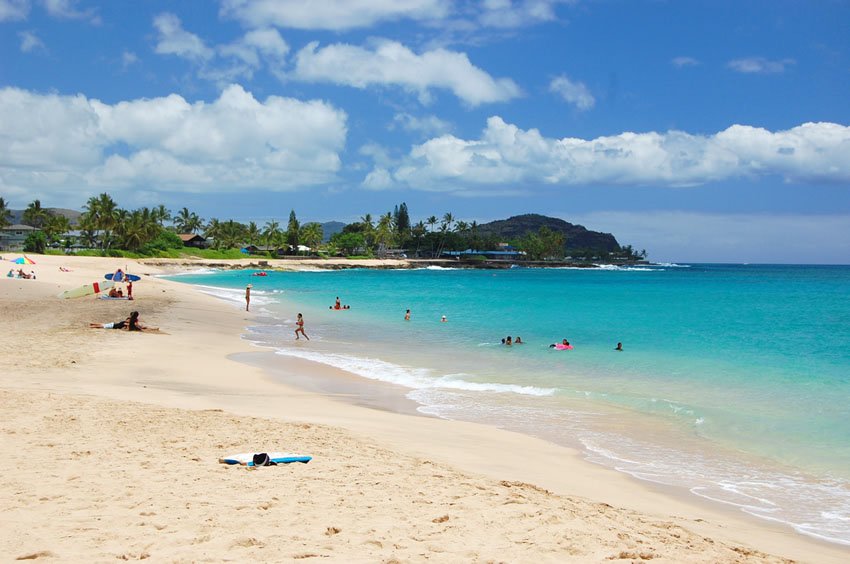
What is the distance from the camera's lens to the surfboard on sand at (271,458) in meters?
7.49

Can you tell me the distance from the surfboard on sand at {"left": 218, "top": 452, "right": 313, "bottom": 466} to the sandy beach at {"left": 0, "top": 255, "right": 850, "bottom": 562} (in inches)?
8.0

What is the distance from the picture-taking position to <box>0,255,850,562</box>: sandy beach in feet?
17.1

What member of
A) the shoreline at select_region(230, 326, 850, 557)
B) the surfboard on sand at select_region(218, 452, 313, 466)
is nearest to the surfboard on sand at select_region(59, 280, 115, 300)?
the shoreline at select_region(230, 326, 850, 557)

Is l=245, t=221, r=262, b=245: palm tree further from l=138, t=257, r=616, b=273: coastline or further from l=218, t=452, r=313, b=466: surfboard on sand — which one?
l=218, t=452, r=313, b=466: surfboard on sand

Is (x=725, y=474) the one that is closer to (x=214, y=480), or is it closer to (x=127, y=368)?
(x=214, y=480)

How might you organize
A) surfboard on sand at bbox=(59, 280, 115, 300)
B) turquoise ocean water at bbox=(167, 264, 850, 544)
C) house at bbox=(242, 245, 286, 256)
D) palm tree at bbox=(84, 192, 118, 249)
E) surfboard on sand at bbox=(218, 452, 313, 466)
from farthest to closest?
1. house at bbox=(242, 245, 286, 256)
2. palm tree at bbox=(84, 192, 118, 249)
3. surfboard on sand at bbox=(59, 280, 115, 300)
4. turquoise ocean water at bbox=(167, 264, 850, 544)
5. surfboard on sand at bbox=(218, 452, 313, 466)

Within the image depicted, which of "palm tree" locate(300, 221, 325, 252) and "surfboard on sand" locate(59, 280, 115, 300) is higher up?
"palm tree" locate(300, 221, 325, 252)

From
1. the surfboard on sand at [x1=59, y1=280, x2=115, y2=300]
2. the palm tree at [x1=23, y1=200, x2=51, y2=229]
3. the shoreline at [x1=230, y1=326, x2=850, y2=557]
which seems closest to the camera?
the shoreline at [x1=230, y1=326, x2=850, y2=557]

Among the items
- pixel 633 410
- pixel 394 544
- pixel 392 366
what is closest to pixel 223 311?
pixel 392 366

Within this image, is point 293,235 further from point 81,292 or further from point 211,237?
point 81,292

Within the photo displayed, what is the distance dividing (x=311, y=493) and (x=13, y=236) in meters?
127

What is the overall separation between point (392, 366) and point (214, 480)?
41.1 feet

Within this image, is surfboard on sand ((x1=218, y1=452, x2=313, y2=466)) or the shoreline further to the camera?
the shoreline

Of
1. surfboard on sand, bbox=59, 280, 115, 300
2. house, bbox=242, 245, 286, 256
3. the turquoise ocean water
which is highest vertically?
house, bbox=242, 245, 286, 256
